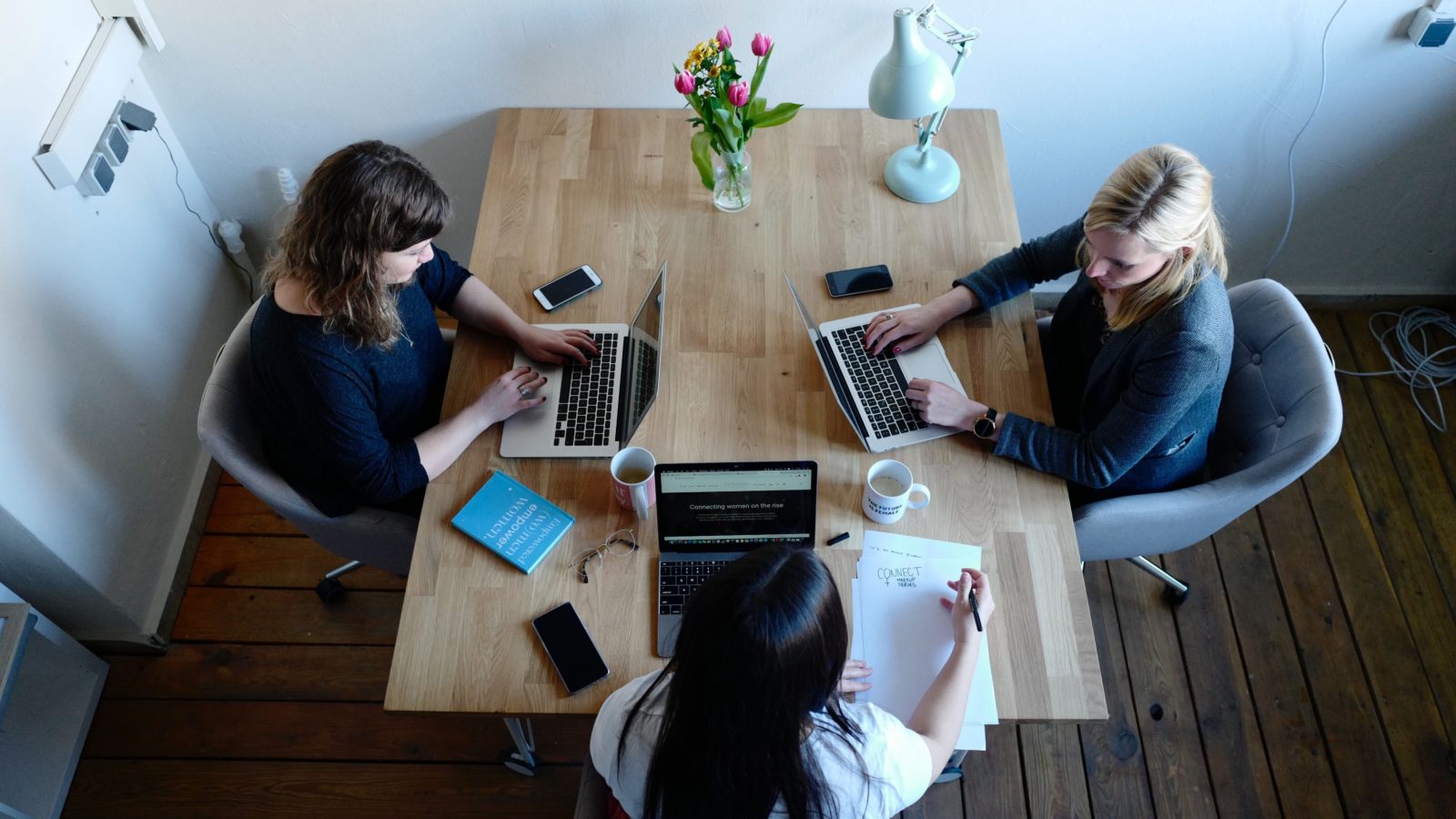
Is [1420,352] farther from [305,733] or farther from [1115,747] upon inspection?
[305,733]

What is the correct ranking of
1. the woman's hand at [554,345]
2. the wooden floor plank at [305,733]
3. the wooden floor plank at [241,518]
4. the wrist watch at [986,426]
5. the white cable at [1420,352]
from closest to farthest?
the wrist watch at [986,426] < the woman's hand at [554,345] < the wooden floor plank at [305,733] < the wooden floor plank at [241,518] < the white cable at [1420,352]

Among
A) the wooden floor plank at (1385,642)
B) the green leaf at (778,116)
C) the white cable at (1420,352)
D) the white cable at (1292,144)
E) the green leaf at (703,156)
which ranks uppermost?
the green leaf at (778,116)

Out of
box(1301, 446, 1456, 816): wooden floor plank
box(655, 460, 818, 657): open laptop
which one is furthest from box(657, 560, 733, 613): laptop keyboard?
box(1301, 446, 1456, 816): wooden floor plank

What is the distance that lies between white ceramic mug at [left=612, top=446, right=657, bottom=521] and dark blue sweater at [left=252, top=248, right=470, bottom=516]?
1.12 ft

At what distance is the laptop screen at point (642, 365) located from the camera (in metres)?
1.75

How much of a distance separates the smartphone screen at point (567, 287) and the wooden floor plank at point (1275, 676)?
172 centimetres

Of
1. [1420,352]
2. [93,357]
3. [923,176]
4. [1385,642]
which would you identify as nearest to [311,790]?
[93,357]

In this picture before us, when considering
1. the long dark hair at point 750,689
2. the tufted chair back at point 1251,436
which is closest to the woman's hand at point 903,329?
the tufted chair back at point 1251,436

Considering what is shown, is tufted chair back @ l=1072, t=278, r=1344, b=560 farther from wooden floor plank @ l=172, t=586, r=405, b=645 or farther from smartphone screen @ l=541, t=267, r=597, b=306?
wooden floor plank @ l=172, t=586, r=405, b=645

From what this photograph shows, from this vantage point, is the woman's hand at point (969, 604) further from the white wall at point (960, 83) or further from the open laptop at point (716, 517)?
the white wall at point (960, 83)

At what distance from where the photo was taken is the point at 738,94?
184 centimetres

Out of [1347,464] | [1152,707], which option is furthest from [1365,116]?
[1152,707]

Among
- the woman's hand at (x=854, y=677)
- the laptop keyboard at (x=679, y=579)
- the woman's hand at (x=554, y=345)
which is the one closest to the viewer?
the woman's hand at (x=854, y=677)

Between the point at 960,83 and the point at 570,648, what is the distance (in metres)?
1.58
